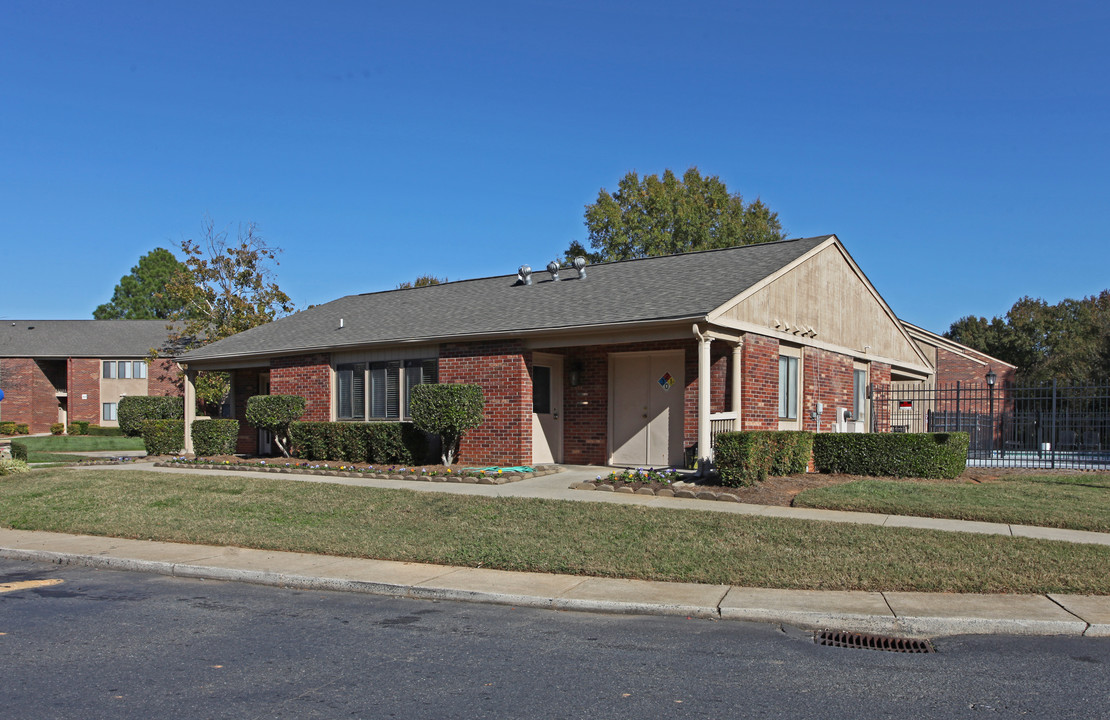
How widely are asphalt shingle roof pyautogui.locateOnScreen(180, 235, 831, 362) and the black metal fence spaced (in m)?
5.09

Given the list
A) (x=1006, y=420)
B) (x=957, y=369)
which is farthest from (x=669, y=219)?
(x=1006, y=420)

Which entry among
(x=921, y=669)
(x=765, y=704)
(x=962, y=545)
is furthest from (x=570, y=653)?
(x=962, y=545)

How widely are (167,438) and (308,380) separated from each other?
18.2ft

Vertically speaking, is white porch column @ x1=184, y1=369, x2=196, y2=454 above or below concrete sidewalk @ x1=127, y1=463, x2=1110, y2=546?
above

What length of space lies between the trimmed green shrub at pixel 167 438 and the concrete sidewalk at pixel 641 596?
14427mm

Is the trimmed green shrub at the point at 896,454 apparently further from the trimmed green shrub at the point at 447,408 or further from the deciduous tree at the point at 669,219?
the deciduous tree at the point at 669,219

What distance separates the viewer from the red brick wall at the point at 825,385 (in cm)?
Result: 1877

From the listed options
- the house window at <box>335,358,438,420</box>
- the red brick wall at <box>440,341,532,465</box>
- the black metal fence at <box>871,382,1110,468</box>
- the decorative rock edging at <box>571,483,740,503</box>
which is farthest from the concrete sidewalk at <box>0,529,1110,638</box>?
the black metal fence at <box>871,382,1110,468</box>

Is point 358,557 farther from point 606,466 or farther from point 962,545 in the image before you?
point 606,466

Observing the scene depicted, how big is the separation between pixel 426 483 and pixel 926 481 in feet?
28.7

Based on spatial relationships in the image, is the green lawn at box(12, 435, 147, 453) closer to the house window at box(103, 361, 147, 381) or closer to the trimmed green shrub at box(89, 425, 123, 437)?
the trimmed green shrub at box(89, 425, 123, 437)

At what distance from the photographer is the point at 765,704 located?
4.99 m

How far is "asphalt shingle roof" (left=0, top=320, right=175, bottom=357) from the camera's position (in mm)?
49812

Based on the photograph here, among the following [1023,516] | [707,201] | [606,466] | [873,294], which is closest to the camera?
[1023,516]
